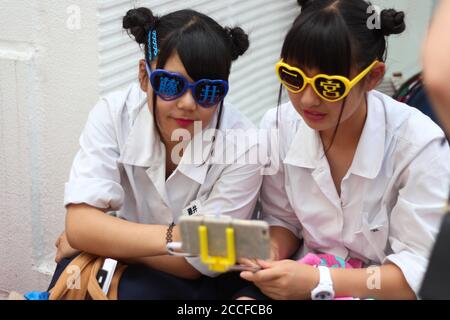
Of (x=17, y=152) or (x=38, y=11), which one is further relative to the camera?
(x=17, y=152)

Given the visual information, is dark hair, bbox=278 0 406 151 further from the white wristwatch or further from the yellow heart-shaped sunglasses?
the white wristwatch

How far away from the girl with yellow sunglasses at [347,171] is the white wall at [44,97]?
0.94m

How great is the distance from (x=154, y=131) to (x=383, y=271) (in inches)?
36.2

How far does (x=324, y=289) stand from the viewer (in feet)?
6.51

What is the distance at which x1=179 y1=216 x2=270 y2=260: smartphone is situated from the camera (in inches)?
58.1

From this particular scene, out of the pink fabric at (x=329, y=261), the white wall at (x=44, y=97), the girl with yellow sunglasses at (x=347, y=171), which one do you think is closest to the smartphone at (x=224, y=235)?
the girl with yellow sunglasses at (x=347, y=171)

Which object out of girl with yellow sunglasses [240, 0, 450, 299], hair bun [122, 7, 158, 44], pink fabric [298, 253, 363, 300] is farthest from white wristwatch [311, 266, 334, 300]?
hair bun [122, 7, 158, 44]

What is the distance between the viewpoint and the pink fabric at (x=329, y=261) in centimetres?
213

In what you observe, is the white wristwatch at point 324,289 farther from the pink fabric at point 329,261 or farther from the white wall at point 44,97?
the white wall at point 44,97

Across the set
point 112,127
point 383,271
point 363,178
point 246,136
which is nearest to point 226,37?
point 246,136

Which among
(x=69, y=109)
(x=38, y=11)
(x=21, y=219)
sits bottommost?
(x=21, y=219)

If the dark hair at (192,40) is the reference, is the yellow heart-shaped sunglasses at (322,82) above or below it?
below

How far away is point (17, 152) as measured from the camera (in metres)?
3.04
